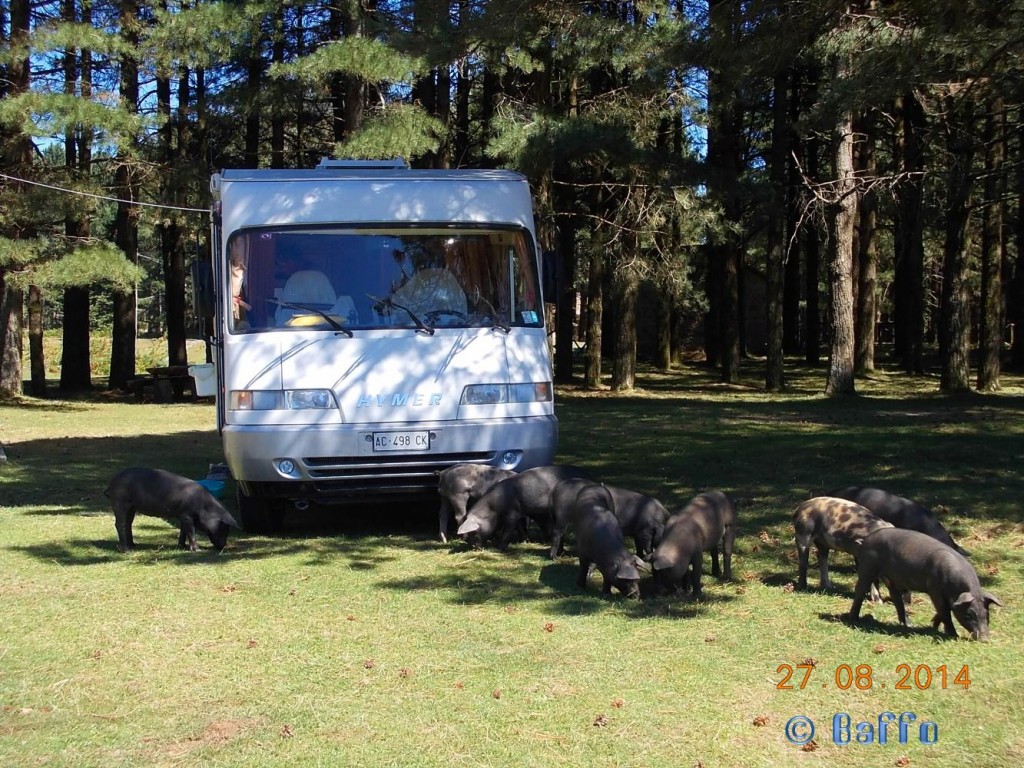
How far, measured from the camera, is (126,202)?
23203 mm

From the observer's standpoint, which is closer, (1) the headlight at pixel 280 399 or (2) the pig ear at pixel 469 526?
(2) the pig ear at pixel 469 526

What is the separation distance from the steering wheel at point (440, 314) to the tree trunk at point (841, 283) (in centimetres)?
1428

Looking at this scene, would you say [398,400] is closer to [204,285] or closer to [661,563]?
[204,285]

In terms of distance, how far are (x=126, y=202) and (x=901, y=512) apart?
64.5ft

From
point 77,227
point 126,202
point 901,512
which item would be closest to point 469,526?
point 901,512

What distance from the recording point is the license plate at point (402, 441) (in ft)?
29.3

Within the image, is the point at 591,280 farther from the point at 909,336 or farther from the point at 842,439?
the point at 842,439

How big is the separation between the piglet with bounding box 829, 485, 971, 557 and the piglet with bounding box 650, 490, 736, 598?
104 centimetres

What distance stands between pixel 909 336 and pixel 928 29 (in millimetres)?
18807

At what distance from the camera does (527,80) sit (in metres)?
25.7

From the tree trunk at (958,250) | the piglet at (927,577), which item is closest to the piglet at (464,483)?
the piglet at (927,577)

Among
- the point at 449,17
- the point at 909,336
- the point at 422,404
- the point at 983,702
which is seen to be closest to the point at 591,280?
the point at 909,336

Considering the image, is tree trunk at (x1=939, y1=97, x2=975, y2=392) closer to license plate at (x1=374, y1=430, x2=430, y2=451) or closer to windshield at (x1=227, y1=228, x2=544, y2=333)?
windshield at (x1=227, y1=228, x2=544, y2=333)

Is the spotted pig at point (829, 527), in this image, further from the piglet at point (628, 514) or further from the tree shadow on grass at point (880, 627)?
the piglet at point (628, 514)
